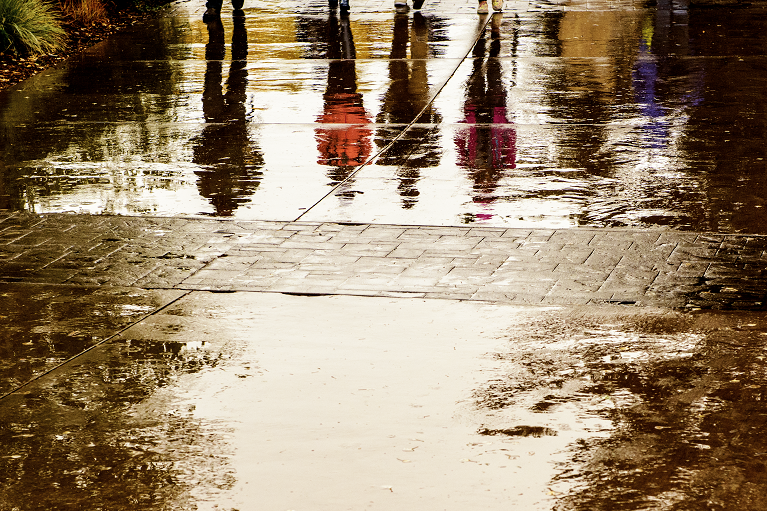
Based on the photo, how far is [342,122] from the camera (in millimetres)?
10234

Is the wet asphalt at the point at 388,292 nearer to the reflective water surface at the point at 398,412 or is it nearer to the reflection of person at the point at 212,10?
the reflective water surface at the point at 398,412

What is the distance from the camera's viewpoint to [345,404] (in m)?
4.71

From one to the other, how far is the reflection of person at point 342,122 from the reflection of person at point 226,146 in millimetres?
644

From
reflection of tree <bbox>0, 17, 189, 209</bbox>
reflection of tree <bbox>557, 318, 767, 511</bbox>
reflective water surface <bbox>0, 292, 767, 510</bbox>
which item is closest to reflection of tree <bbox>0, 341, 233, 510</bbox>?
reflective water surface <bbox>0, 292, 767, 510</bbox>

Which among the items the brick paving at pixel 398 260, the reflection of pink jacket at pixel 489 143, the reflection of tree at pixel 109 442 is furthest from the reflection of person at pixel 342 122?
the reflection of tree at pixel 109 442

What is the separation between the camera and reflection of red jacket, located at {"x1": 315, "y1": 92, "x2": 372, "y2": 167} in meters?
9.05

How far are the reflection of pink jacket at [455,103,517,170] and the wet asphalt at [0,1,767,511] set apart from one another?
0.19 ft

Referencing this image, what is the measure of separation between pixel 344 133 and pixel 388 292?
408 centimetres

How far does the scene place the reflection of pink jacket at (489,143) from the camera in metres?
8.74

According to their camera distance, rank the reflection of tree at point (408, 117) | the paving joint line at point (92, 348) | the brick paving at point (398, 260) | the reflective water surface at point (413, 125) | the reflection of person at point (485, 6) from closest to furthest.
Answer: the paving joint line at point (92, 348) < the brick paving at point (398, 260) < the reflective water surface at point (413, 125) < the reflection of tree at point (408, 117) < the reflection of person at point (485, 6)

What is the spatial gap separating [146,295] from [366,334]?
1452 mm

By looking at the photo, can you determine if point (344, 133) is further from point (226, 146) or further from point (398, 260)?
point (398, 260)

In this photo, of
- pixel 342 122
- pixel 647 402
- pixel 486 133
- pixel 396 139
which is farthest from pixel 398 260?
pixel 342 122

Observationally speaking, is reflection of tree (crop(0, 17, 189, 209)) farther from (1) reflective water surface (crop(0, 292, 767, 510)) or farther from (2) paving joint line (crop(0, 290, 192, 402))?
(1) reflective water surface (crop(0, 292, 767, 510))
